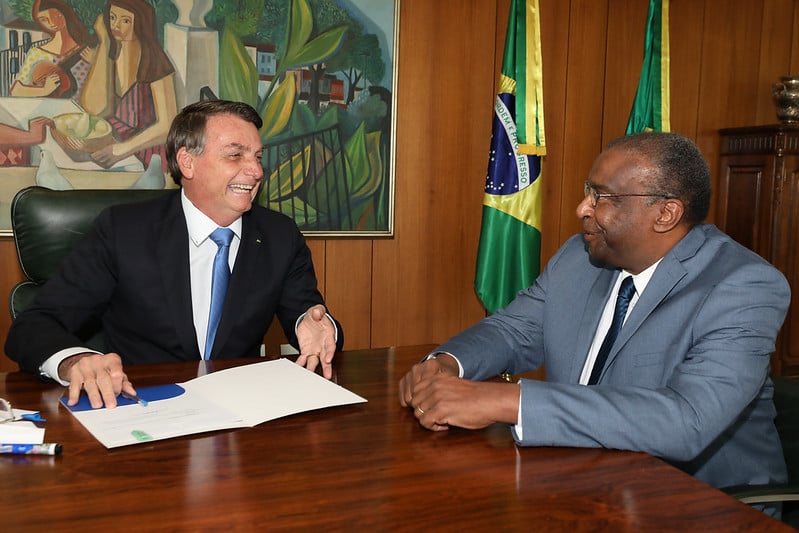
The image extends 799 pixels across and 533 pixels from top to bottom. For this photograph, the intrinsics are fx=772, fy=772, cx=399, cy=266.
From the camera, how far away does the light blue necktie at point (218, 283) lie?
7.70 ft

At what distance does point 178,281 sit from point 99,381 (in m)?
0.76

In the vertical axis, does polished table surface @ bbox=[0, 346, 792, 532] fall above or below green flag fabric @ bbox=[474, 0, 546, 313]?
below

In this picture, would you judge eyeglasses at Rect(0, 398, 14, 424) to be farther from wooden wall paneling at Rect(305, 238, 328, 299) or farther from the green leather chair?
wooden wall paneling at Rect(305, 238, 328, 299)

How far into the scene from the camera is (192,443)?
137 cm

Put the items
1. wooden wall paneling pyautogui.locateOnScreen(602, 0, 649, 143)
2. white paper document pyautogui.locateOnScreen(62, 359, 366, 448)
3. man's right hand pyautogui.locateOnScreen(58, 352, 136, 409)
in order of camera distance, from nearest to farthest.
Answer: white paper document pyautogui.locateOnScreen(62, 359, 366, 448) < man's right hand pyautogui.locateOnScreen(58, 352, 136, 409) < wooden wall paneling pyautogui.locateOnScreen(602, 0, 649, 143)

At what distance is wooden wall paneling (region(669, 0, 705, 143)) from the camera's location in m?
4.98

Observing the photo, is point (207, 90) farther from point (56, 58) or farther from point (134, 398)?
point (134, 398)

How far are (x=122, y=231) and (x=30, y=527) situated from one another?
4.64 ft

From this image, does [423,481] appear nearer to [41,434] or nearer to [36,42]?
[41,434]

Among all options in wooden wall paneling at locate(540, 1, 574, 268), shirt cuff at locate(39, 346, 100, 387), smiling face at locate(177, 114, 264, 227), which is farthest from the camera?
wooden wall paneling at locate(540, 1, 574, 268)

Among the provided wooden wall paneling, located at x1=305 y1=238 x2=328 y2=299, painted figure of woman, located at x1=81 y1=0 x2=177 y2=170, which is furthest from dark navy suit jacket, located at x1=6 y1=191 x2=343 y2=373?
wooden wall paneling, located at x1=305 y1=238 x2=328 y2=299

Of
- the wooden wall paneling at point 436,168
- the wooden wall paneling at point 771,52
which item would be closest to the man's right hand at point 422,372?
the wooden wall paneling at point 436,168

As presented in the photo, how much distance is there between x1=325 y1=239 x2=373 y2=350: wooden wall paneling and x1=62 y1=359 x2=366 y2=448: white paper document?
243cm

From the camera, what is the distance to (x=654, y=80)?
14.9ft
